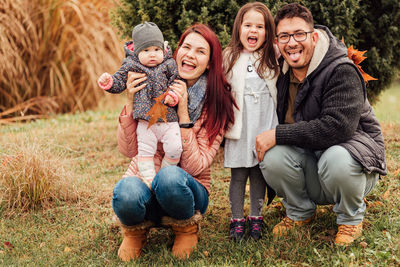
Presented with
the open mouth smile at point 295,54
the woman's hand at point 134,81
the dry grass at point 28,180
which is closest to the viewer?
the woman's hand at point 134,81

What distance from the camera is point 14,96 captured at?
7.21m

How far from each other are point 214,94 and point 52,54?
5.49 m

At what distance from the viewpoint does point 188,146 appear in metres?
2.65

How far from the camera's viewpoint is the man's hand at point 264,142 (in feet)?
8.98

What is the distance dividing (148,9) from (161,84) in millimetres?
1650

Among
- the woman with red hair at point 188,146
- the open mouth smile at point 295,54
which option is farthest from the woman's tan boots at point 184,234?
the open mouth smile at point 295,54

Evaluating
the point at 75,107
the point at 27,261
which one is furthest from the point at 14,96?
the point at 27,261

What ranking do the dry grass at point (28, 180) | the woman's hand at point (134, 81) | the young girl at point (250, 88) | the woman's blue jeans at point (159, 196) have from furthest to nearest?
the dry grass at point (28, 180) → the young girl at point (250, 88) → the woman's hand at point (134, 81) → the woman's blue jeans at point (159, 196)

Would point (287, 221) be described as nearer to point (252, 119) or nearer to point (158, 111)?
point (252, 119)

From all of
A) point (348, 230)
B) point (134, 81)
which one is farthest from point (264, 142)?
point (134, 81)

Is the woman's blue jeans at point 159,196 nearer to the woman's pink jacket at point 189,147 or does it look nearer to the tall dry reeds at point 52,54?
the woman's pink jacket at point 189,147

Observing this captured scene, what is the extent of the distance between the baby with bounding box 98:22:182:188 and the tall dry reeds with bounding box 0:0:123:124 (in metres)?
4.58

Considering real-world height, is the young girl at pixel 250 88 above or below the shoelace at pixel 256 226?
above

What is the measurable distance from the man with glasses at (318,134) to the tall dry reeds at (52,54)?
501 centimetres
